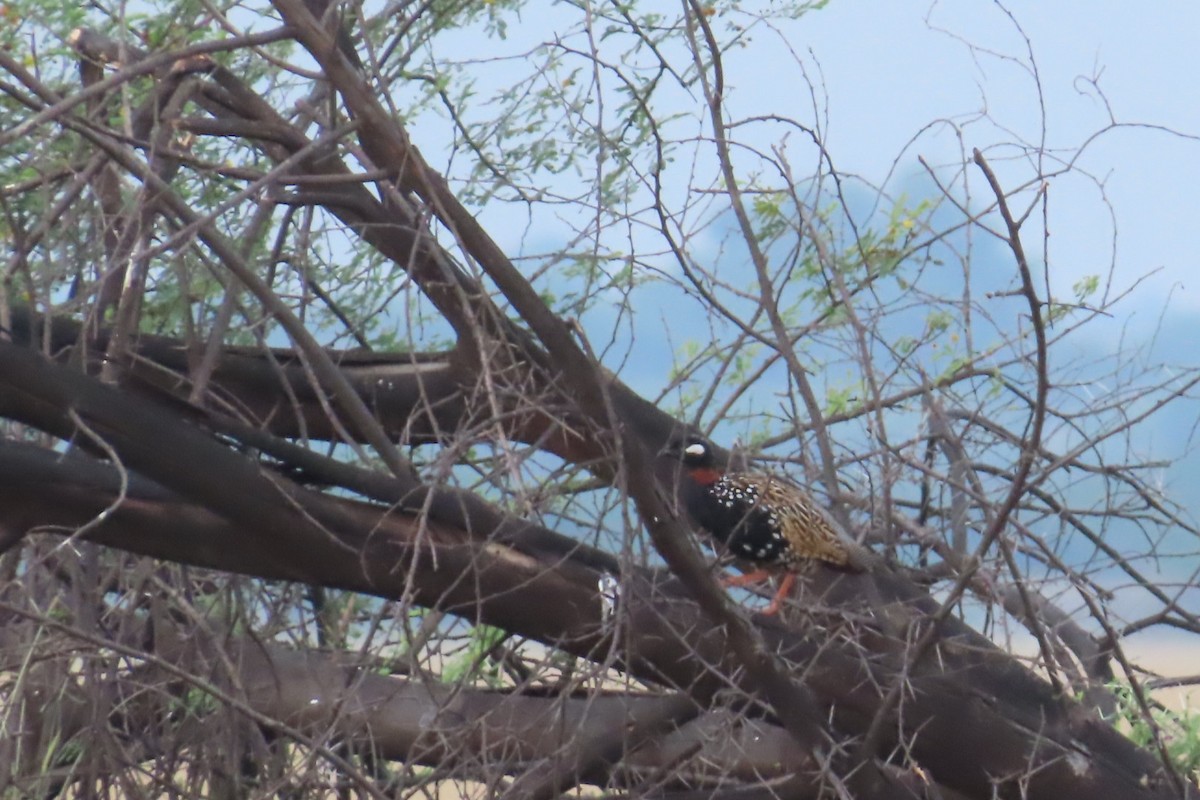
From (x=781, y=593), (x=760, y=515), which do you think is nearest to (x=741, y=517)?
(x=760, y=515)

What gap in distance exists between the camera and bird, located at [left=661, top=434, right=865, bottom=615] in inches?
116

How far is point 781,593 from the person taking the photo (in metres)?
3.07

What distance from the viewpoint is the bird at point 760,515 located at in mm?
2955

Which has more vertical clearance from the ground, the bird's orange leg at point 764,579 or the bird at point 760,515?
the bird at point 760,515

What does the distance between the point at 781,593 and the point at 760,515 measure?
0.20 metres

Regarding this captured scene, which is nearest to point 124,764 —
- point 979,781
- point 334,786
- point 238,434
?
point 334,786

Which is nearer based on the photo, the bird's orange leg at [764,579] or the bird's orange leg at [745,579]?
the bird's orange leg at [764,579]

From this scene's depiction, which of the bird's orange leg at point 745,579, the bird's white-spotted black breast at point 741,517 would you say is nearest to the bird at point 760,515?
the bird's white-spotted black breast at point 741,517

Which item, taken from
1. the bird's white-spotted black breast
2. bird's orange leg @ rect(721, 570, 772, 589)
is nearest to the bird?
the bird's white-spotted black breast

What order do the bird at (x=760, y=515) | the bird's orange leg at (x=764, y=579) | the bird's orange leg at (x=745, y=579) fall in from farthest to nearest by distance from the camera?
the bird's orange leg at (x=745, y=579)
the bird's orange leg at (x=764, y=579)
the bird at (x=760, y=515)

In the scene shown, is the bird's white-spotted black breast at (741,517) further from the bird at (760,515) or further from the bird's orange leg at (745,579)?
the bird's orange leg at (745,579)

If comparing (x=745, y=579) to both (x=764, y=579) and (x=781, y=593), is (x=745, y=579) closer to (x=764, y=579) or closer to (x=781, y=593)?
(x=764, y=579)

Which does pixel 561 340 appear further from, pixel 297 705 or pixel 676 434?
pixel 297 705

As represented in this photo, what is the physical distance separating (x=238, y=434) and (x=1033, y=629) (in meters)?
1.51
